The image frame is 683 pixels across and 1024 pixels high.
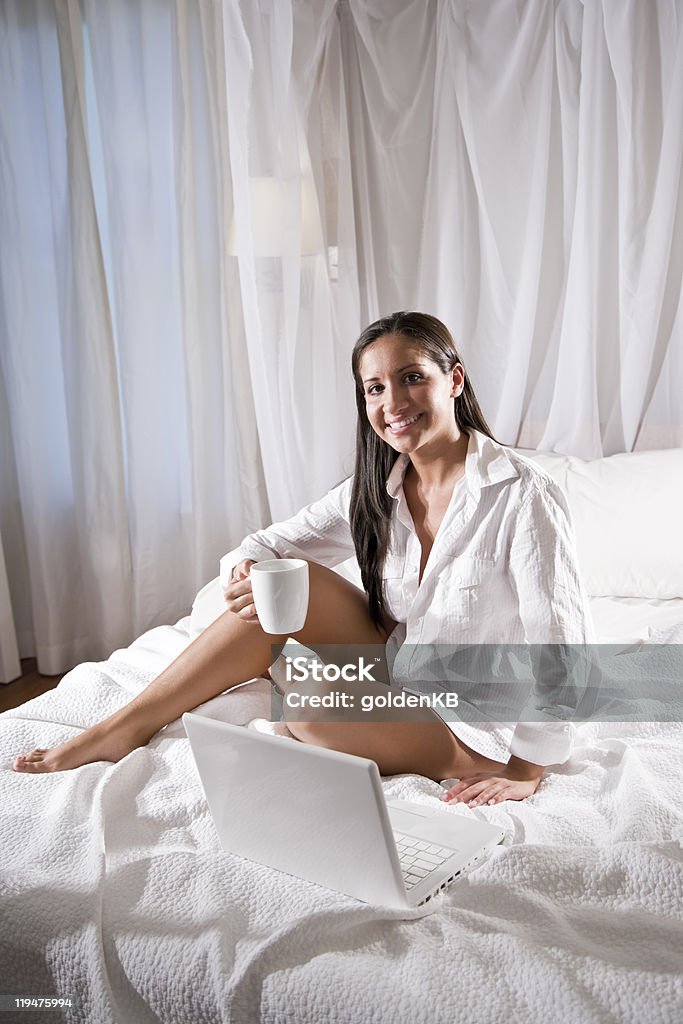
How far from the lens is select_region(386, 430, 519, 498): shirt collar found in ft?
5.16

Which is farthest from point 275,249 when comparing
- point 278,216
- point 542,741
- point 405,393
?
point 542,741

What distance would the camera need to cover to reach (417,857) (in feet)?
3.96

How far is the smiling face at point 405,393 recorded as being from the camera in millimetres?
1632

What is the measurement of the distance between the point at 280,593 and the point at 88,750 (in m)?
0.51

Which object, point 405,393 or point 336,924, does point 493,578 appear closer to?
point 405,393

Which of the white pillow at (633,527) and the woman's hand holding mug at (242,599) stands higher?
the woman's hand holding mug at (242,599)

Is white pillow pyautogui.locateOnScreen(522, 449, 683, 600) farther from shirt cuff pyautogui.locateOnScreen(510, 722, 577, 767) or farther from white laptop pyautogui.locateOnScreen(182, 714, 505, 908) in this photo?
white laptop pyautogui.locateOnScreen(182, 714, 505, 908)

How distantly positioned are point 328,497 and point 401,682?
1.35 ft

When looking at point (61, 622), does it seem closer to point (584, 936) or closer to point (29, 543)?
point (29, 543)

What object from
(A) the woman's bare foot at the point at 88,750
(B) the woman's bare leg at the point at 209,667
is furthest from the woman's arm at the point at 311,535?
(A) the woman's bare foot at the point at 88,750

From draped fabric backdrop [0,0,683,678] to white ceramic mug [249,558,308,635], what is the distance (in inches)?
56.0

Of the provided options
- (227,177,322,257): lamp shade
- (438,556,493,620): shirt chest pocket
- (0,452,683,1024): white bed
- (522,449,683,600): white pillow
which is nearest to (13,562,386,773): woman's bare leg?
(0,452,683,1024): white bed

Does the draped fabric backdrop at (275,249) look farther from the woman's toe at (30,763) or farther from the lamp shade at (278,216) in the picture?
the woman's toe at (30,763)

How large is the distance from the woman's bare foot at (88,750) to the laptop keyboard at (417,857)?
561mm
